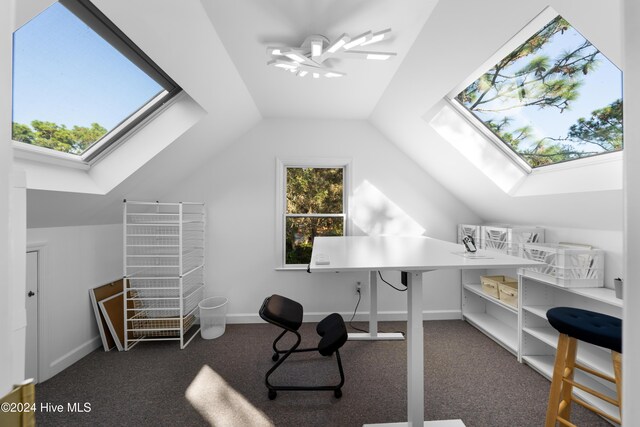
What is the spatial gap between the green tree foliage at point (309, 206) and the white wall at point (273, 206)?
0.21 m

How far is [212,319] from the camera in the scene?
2.89m

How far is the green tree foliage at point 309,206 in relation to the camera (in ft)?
10.9

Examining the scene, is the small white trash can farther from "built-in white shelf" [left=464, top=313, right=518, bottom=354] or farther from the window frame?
"built-in white shelf" [left=464, top=313, right=518, bottom=354]

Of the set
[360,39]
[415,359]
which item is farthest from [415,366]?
[360,39]

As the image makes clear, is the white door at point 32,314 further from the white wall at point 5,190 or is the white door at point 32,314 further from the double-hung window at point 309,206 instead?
the white wall at point 5,190

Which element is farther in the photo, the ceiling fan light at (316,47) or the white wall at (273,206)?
the white wall at (273,206)

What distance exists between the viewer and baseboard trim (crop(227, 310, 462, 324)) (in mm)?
3135

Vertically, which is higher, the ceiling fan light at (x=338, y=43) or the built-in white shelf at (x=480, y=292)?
the ceiling fan light at (x=338, y=43)

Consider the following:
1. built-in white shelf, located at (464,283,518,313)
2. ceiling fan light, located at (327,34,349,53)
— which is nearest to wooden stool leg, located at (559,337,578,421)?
built-in white shelf, located at (464,283,518,313)

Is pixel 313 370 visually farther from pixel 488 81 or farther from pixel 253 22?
pixel 488 81

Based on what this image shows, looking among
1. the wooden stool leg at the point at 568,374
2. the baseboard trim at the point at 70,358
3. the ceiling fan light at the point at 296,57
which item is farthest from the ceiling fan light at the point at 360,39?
the baseboard trim at the point at 70,358

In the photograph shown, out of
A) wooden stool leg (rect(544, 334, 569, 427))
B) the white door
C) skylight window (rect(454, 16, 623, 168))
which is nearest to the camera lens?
wooden stool leg (rect(544, 334, 569, 427))

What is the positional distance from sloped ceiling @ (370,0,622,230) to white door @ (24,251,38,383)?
3325 millimetres

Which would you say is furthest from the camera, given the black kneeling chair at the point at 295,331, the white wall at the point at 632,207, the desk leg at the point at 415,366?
the black kneeling chair at the point at 295,331
